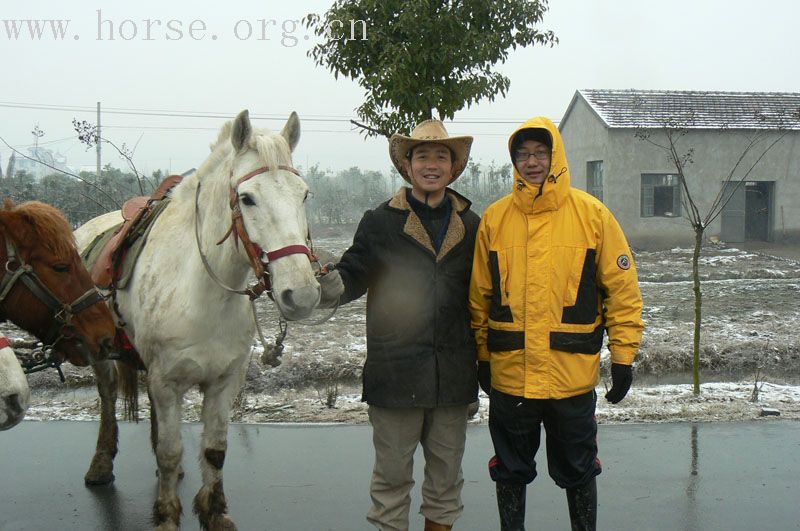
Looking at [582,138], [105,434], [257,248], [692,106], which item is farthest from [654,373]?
[692,106]

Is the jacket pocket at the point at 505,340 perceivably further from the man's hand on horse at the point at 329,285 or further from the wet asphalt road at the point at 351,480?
the wet asphalt road at the point at 351,480

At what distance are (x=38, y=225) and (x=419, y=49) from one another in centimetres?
425

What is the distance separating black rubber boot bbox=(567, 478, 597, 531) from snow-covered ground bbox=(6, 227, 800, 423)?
225cm

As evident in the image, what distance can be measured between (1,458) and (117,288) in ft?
6.74

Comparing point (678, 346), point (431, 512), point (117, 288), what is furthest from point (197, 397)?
point (678, 346)

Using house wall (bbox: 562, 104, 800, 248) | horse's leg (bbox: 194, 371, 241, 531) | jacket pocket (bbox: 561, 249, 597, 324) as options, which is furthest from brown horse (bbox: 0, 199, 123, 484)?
house wall (bbox: 562, 104, 800, 248)

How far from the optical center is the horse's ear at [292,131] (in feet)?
9.85

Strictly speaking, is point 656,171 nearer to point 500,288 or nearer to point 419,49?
point 419,49

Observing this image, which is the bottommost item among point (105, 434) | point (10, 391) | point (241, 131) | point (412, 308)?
point (105, 434)

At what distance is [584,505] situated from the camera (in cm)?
300

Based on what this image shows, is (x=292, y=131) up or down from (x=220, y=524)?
up

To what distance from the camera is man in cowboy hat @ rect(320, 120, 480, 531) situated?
299cm

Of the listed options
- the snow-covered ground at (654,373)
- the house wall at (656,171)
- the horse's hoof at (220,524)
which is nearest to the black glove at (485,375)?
the horse's hoof at (220,524)

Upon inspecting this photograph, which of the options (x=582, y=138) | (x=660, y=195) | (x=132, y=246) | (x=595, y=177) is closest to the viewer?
(x=132, y=246)
